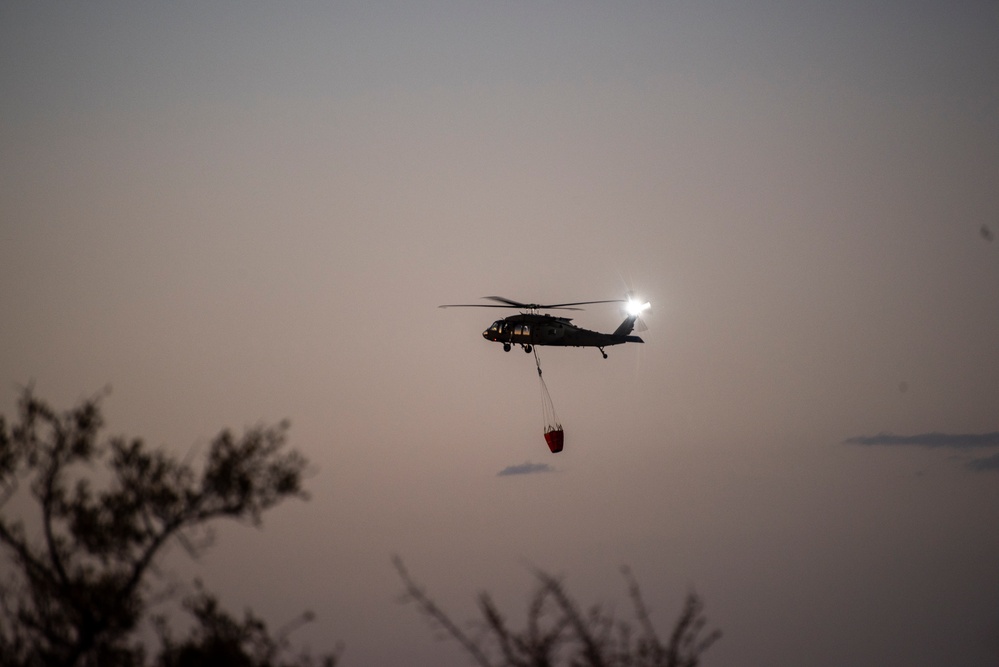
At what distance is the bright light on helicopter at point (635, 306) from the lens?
174 ft

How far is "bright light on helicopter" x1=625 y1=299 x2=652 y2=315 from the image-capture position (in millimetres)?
53094

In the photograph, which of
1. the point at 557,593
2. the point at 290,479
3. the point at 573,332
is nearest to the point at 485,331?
the point at 573,332

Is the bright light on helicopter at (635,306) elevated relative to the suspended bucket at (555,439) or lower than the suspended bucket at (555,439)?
elevated

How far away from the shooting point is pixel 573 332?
51.0 m

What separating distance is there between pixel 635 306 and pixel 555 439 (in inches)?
443

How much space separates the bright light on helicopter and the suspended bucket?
10618 mm

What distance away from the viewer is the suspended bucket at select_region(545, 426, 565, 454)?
44625 mm

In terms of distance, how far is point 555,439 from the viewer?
4494 cm

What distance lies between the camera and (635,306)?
53.4 m

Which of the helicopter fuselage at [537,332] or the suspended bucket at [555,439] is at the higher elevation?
the helicopter fuselage at [537,332]

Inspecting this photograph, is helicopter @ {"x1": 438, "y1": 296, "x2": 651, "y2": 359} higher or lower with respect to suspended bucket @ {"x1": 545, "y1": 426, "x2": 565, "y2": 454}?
higher

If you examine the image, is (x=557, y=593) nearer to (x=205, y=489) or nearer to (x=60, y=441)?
(x=205, y=489)

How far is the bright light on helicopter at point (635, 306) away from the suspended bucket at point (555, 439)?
10.6m

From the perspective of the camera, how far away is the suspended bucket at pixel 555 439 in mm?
44625
